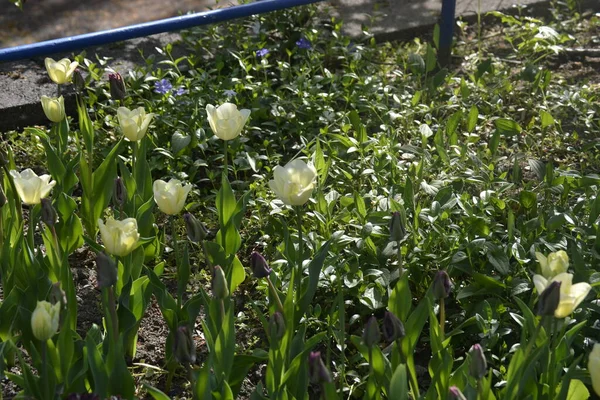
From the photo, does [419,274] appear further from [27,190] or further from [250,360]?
[27,190]

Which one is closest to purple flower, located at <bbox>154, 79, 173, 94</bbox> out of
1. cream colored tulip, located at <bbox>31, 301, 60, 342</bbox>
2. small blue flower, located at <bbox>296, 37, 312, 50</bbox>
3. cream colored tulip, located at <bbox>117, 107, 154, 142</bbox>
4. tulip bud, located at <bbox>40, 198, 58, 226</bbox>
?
small blue flower, located at <bbox>296, 37, 312, 50</bbox>

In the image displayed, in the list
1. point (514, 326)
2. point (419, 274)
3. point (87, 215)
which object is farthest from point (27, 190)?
point (514, 326)

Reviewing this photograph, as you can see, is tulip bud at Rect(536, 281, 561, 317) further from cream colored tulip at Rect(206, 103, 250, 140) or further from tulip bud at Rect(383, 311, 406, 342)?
cream colored tulip at Rect(206, 103, 250, 140)

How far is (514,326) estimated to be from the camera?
2.30m

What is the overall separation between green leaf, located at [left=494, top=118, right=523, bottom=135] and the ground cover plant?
1 cm

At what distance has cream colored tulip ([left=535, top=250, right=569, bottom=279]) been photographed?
1.66m

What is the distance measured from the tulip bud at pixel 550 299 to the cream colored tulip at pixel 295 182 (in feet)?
Result: 1.76

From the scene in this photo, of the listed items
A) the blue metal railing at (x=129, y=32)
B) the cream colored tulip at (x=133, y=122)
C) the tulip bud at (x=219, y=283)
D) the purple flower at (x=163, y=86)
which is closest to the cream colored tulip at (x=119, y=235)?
the tulip bud at (x=219, y=283)

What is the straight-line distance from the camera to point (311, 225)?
2.77m

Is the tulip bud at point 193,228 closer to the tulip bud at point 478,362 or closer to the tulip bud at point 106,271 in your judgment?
the tulip bud at point 106,271

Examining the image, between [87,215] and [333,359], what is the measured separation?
808mm

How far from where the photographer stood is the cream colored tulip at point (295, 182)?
6.00ft

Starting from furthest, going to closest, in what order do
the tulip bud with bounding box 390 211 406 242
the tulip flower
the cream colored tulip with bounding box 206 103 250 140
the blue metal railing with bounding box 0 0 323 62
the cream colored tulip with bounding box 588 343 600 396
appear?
the blue metal railing with bounding box 0 0 323 62, the tulip flower, the cream colored tulip with bounding box 206 103 250 140, the tulip bud with bounding box 390 211 406 242, the cream colored tulip with bounding box 588 343 600 396

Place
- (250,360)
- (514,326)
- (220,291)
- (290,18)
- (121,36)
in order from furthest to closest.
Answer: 1. (290,18)
2. (121,36)
3. (514,326)
4. (250,360)
5. (220,291)
